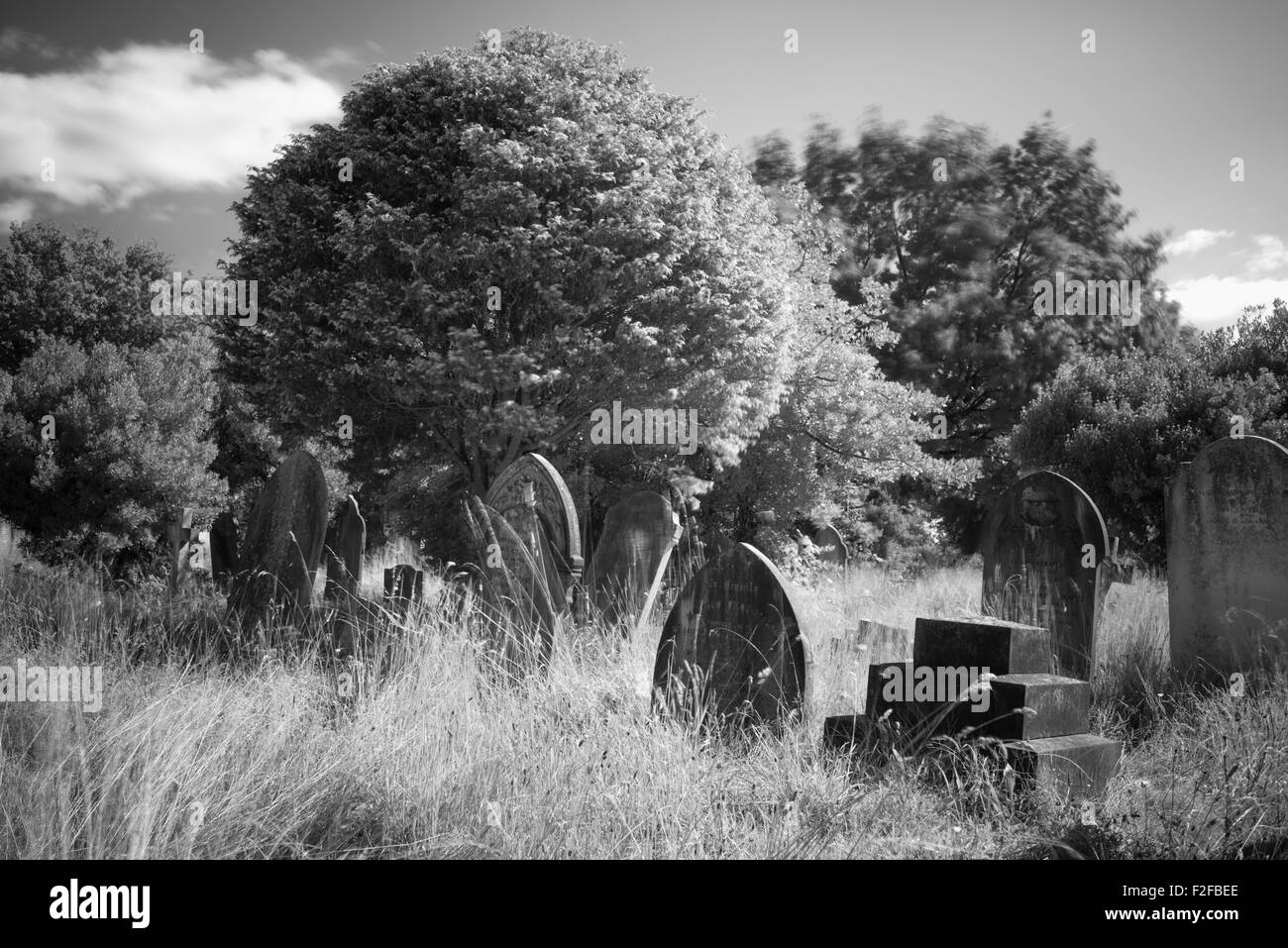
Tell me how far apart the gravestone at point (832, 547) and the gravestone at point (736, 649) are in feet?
38.5

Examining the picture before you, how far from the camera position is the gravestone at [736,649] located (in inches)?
200

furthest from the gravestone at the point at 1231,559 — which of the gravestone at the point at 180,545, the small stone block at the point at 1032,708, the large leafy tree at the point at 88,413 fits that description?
the large leafy tree at the point at 88,413

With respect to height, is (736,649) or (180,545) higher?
(180,545)

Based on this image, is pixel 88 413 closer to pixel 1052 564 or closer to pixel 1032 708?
pixel 1052 564

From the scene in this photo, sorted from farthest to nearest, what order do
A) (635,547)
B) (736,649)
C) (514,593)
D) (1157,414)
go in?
(1157,414) < (635,547) < (514,593) < (736,649)

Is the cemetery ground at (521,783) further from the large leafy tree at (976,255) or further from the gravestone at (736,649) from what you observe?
Result: the large leafy tree at (976,255)

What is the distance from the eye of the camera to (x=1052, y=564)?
24.9ft

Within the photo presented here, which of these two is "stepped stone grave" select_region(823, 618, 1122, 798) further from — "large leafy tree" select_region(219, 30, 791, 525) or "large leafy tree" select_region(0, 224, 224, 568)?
"large leafy tree" select_region(0, 224, 224, 568)

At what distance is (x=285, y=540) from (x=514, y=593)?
2363 mm

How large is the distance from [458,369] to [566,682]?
26.9 ft

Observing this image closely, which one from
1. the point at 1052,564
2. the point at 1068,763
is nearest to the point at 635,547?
the point at 1052,564

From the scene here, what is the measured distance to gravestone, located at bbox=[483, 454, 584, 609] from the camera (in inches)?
292
